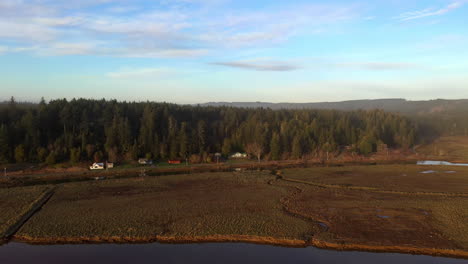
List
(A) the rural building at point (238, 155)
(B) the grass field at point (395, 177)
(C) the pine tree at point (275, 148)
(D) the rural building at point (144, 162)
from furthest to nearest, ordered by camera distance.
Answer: (A) the rural building at point (238, 155) < (C) the pine tree at point (275, 148) < (D) the rural building at point (144, 162) < (B) the grass field at point (395, 177)

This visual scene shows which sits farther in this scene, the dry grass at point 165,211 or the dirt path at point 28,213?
the dry grass at point 165,211

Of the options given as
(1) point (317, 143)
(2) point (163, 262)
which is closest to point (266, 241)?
(2) point (163, 262)

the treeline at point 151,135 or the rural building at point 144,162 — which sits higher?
the treeline at point 151,135

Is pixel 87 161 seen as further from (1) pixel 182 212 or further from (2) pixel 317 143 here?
(2) pixel 317 143

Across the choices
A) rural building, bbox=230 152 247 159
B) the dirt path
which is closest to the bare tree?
rural building, bbox=230 152 247 159

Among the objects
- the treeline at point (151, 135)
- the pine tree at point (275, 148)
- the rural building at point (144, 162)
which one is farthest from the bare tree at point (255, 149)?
the rural building at point (144, 162)

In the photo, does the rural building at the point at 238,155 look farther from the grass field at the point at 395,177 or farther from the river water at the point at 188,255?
the river water at the point at 188,255

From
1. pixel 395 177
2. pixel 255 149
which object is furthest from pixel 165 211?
pixel 255 149
